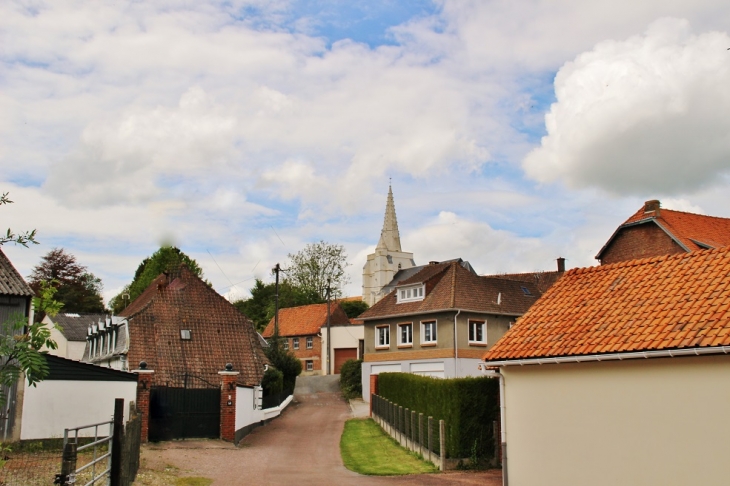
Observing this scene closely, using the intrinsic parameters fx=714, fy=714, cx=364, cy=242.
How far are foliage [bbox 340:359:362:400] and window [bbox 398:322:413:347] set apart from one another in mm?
5386

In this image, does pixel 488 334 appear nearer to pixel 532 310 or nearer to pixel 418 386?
pixel 418 386

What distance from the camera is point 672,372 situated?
12773 mm

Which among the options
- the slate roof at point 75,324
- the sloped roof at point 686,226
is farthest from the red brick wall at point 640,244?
the slate roof at point 75,324

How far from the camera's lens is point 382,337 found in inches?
1745

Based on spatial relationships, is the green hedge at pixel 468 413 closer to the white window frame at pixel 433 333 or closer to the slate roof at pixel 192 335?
the slate roof at pixel 192 335

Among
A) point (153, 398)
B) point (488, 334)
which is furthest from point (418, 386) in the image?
point (488, 334)

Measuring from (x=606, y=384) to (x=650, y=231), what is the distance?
77.7 feet

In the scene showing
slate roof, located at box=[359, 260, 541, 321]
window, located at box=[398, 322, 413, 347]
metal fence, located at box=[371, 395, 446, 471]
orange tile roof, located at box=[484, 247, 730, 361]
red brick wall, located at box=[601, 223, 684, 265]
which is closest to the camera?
orange tile roof, located at box=[484, 247, 730, 361]

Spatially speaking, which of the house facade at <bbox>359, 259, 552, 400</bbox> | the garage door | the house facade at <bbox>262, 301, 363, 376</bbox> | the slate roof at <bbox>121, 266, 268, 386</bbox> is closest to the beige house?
the slate roof at <bbox>121, 266, 268, 386</bbox>

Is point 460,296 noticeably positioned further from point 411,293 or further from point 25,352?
point 25,352

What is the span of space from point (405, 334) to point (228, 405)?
18.4m

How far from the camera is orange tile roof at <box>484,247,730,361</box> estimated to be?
514 inches

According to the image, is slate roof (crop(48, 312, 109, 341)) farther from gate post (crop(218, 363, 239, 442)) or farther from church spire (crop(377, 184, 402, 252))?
church spire (crop(377, 184, 402, 252))

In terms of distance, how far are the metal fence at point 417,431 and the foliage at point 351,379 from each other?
15935 mm
